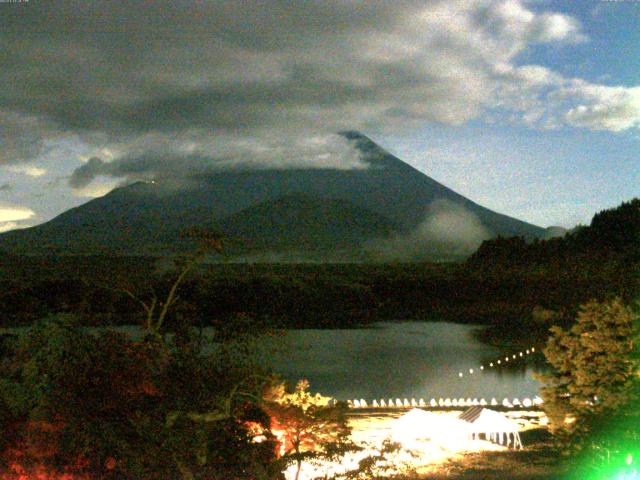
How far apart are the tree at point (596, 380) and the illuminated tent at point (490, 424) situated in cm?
213

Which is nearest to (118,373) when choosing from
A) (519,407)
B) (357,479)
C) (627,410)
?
(357,479)

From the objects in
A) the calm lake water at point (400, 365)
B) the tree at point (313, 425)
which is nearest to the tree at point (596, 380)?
the tree at point (313, 425)

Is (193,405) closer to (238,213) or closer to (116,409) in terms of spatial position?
(116,409)

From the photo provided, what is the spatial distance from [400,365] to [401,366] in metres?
0.30

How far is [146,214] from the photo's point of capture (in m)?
147

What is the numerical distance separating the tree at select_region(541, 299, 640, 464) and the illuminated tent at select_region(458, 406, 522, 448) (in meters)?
2.13

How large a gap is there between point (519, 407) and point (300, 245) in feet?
346

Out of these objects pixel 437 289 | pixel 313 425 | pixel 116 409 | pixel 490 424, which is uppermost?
pixel 437 289

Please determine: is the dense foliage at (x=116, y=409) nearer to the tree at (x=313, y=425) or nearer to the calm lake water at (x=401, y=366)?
the tree at (x=313, y=425)

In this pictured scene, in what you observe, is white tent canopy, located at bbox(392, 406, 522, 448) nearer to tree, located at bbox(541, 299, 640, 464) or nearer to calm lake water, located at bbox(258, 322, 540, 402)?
tree, located at bbox(541, 299, 640, 464)

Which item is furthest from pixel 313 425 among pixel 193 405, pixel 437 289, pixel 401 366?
pixel 437 289

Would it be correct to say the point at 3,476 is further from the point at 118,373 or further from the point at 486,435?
the point at 486,435

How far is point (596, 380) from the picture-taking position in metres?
10.9

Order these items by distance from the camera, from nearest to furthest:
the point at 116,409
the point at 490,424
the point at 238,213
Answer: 1. the point at 116,409
2. the point at 490,424
3. the point at 238,213
